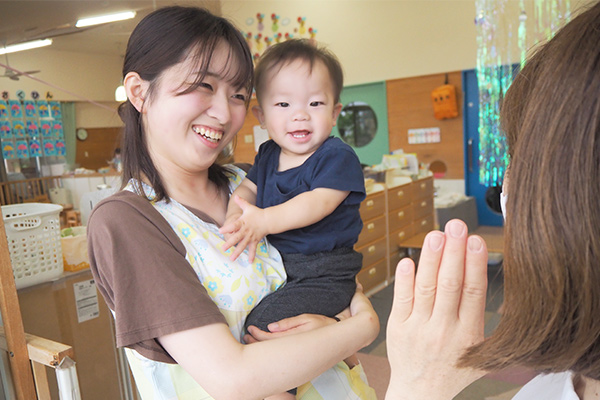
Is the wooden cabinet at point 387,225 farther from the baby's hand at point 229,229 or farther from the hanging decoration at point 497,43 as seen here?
the baby's hand at point 229,229

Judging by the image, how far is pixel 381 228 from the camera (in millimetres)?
4922

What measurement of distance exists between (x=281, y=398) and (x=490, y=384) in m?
2.37

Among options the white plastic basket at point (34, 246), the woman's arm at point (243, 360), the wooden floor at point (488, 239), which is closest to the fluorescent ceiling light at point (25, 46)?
the white plastic basket at point (34, 246)

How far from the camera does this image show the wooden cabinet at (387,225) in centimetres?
466

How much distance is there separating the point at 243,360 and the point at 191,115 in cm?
55

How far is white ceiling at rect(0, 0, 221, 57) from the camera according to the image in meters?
2.15

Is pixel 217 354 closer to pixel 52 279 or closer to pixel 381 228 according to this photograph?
pixel 52 279

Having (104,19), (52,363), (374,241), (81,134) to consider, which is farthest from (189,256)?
(374,241)

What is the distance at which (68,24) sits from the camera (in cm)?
239

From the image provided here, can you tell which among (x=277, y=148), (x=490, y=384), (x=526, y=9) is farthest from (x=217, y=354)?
(x=526, y=9)

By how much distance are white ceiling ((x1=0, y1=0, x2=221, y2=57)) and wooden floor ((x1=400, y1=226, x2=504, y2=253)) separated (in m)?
3.42

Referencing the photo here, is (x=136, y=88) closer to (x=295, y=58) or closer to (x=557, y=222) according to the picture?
(x=295, y=58)

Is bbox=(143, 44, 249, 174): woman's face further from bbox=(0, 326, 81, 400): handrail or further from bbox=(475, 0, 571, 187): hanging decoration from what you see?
bbox=(475, 0, 571, 187): hanging decoration

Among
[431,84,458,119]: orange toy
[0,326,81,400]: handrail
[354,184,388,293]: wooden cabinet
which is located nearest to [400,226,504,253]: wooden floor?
[354,184,388,293]: wooden cabinet
